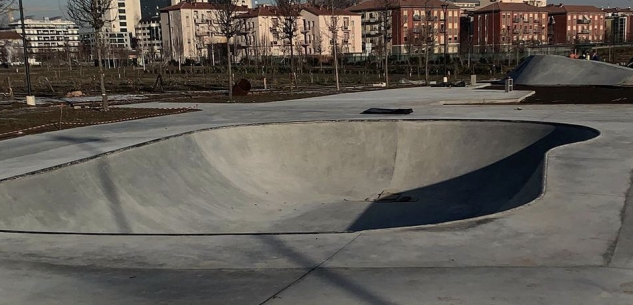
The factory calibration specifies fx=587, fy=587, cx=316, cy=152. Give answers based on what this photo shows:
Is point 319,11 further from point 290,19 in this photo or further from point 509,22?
point 290,19

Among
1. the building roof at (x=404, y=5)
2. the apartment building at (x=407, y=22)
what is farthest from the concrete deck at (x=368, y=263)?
the building roof at (x=404, y=5)

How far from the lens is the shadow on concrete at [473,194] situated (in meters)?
12.0

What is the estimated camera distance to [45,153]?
45.3ft

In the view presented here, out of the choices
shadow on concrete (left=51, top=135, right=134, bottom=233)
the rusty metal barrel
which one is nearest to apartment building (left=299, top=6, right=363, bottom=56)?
the rusty metal barrel

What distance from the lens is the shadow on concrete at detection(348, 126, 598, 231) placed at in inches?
471

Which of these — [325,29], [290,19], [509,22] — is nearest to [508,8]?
[509,22]

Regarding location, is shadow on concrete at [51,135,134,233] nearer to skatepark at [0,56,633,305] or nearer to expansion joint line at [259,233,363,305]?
skatepark at [0,56,633,305]

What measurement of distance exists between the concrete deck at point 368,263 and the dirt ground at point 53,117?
40.8 ft

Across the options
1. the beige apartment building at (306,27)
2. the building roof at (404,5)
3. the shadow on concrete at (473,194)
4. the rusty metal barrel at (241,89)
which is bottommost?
the shadow on concrete at (473,194)

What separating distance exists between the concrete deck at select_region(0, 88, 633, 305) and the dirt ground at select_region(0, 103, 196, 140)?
12.4 metres

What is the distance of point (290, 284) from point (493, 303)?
186 cm

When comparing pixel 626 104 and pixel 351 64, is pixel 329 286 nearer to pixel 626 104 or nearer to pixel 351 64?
pixel 626 104

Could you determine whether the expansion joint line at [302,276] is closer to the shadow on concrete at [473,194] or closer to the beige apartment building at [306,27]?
the shadow on concrete at [473,194]

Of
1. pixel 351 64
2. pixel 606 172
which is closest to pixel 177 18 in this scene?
pixel 351 64
